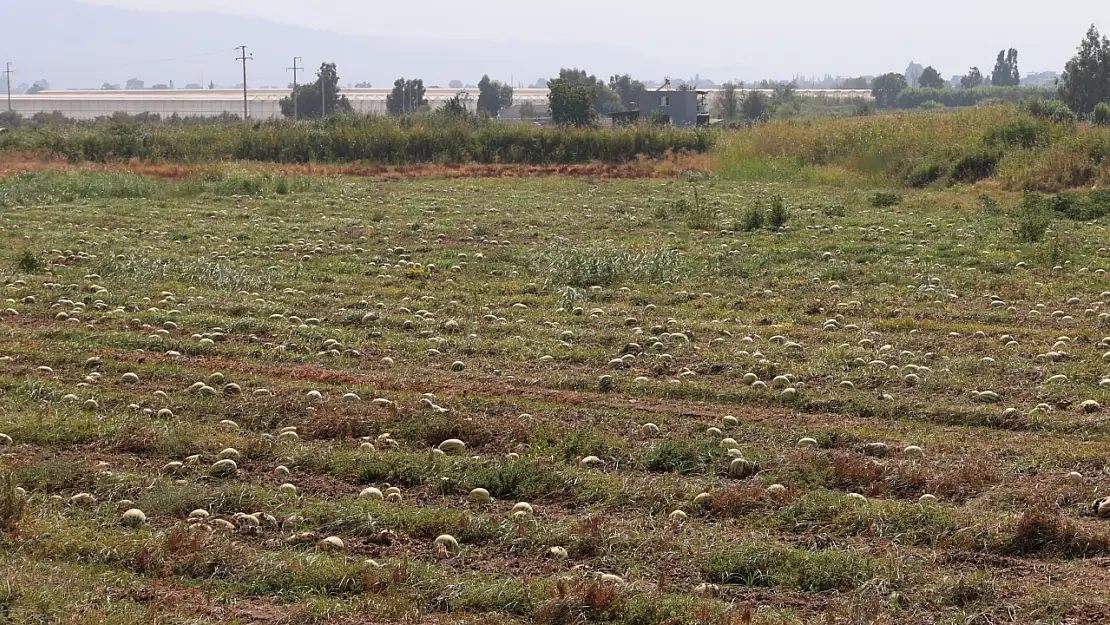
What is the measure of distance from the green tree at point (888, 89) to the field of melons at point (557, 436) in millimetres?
149199

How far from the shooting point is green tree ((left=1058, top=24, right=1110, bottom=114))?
7069cm

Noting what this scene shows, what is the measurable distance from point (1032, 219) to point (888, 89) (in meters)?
152

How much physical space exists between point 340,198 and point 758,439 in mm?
22465

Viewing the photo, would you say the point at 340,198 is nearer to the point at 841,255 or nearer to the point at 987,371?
the point at 841,255

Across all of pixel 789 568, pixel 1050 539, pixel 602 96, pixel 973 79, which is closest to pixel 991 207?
pixel 1050 539

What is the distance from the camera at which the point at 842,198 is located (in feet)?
93.6

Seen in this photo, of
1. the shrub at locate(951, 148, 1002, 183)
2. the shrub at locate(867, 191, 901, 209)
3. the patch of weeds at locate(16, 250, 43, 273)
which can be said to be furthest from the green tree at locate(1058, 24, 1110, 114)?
the patch of weeds at locate(16, 250, 43, 273)

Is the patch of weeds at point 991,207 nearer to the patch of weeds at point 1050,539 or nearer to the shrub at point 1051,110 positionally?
the shrub at point 1051,110

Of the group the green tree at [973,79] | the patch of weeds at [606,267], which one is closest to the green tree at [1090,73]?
the patch of weeds at [606,267]

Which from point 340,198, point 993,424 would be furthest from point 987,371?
point 340,198

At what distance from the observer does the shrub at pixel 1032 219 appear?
762 inches

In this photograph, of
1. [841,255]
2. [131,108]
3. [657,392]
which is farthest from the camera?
[131,108]

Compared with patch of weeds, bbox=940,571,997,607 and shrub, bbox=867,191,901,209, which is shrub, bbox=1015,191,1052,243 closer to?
shrub, bbox=867,191,901,209

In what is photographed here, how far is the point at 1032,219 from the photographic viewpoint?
19766 millimetres
